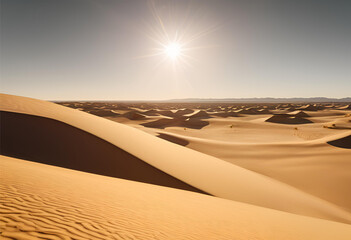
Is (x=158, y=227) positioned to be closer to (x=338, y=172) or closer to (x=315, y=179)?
(x=315, y=179)

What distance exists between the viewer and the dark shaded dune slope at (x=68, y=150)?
620 cm

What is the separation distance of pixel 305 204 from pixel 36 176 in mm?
7740

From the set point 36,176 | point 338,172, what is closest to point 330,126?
point 338,172

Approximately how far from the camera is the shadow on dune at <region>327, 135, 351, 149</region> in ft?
44.3

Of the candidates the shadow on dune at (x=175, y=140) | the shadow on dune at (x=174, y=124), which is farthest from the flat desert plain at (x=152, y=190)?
the shadow on dune at (x=174, y=124)

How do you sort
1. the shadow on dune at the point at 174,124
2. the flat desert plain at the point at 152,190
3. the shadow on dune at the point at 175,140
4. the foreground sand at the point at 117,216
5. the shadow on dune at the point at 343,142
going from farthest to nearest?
1. the shadow on dune at the point at 174,124
2. the shadow on dune at the point at 175,140
3. the shadow on dune at the point at 343,142
4. the flat desert plain at the point at 152,190
5. the foreground sand at the point at 117,216

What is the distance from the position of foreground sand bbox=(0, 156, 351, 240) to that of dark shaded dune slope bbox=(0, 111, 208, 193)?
7.33ft

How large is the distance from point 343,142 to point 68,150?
56.7 ft

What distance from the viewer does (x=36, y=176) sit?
3.73 meters

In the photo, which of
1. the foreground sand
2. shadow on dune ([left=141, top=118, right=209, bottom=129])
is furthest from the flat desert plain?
shadow on dune ([left=141, top=118, right=209, bottom=129])

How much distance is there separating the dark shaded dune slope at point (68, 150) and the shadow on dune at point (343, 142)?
13295 mm

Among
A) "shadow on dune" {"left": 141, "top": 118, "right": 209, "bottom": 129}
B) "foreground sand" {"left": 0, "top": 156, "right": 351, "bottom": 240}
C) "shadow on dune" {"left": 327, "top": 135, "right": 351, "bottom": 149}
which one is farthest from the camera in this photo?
"shadow on dune" {"left": 141, "top": 118, "right": 209, "bottom": 129}

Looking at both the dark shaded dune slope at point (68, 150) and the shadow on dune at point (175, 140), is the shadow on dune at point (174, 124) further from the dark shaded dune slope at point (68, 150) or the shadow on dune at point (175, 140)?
the dark shaded dune slope at point (68, 150)

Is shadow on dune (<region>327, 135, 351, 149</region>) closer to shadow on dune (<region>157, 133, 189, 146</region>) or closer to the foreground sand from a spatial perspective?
shadow on dune (<region>157, 133, 189, 146</region>)
